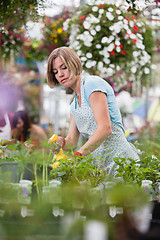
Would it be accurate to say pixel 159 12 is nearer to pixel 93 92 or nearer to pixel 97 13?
pixel 93 92

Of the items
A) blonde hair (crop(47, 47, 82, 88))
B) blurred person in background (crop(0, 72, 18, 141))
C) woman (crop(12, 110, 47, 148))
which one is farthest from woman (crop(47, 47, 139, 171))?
woman (crop(12, 110, 47, 148))

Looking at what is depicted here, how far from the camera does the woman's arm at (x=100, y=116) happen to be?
1.37 meters

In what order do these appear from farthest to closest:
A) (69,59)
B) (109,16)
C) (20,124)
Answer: (20,124) → (109,16) → (69,59)

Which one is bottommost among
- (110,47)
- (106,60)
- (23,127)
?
Result: (23,127)

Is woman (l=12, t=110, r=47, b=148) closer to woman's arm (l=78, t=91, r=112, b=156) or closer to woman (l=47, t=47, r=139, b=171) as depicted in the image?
woman (l=47, t=47, r=139, b=171)

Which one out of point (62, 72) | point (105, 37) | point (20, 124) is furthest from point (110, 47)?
point (62, 72)

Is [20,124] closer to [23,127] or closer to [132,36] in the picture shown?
[23,127]

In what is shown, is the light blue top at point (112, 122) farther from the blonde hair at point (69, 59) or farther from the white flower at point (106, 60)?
the white flower at point (106, 60)

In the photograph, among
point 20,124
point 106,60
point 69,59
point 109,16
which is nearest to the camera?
point 69,59

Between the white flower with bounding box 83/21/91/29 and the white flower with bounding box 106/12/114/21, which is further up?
the white flower with bounding box 106/12/114/21

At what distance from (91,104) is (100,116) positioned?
0.08 m

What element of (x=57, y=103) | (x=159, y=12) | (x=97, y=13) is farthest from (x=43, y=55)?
(x=159, y=12)

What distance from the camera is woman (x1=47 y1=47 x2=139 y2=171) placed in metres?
1.44

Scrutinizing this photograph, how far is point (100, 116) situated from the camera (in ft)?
4.60
